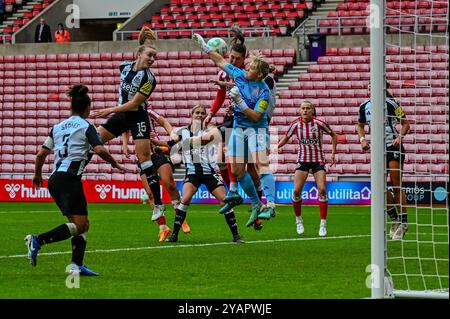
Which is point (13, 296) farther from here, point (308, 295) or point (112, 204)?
point (112, 204)

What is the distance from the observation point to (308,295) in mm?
8617

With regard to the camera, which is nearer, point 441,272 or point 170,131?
point 441,272

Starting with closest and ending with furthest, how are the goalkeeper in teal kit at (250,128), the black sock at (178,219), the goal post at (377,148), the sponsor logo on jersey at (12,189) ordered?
the goal post at (377,148) < the goalkeeper in teal kit at (250,128) < the black sock at (178,219) < the sponsor logo on jersey at (12,189)

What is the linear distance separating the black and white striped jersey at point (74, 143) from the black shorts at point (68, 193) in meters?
0.07

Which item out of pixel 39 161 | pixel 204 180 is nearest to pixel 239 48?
pixel 204 180

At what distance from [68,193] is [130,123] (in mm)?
3568

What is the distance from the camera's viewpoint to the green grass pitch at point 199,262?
8.98 m

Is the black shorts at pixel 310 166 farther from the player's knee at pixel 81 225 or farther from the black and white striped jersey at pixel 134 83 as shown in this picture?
the player's knee at pixel 81 225

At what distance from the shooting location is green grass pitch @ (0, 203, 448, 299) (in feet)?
29.5

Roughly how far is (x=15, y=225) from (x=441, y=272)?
943 centimetres

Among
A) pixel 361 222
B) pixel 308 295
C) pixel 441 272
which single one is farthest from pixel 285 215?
pixel 308 295

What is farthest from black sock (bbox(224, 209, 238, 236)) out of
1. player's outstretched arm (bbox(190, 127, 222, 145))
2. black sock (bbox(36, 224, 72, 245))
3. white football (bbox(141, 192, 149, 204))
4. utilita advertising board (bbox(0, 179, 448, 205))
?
white football (bbox(141, 192, 149, 204))

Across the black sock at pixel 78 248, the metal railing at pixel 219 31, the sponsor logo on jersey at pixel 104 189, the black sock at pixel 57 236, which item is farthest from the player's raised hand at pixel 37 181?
the metal railing at pixel 219 31

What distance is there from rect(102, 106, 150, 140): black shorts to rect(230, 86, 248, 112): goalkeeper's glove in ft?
4.11
